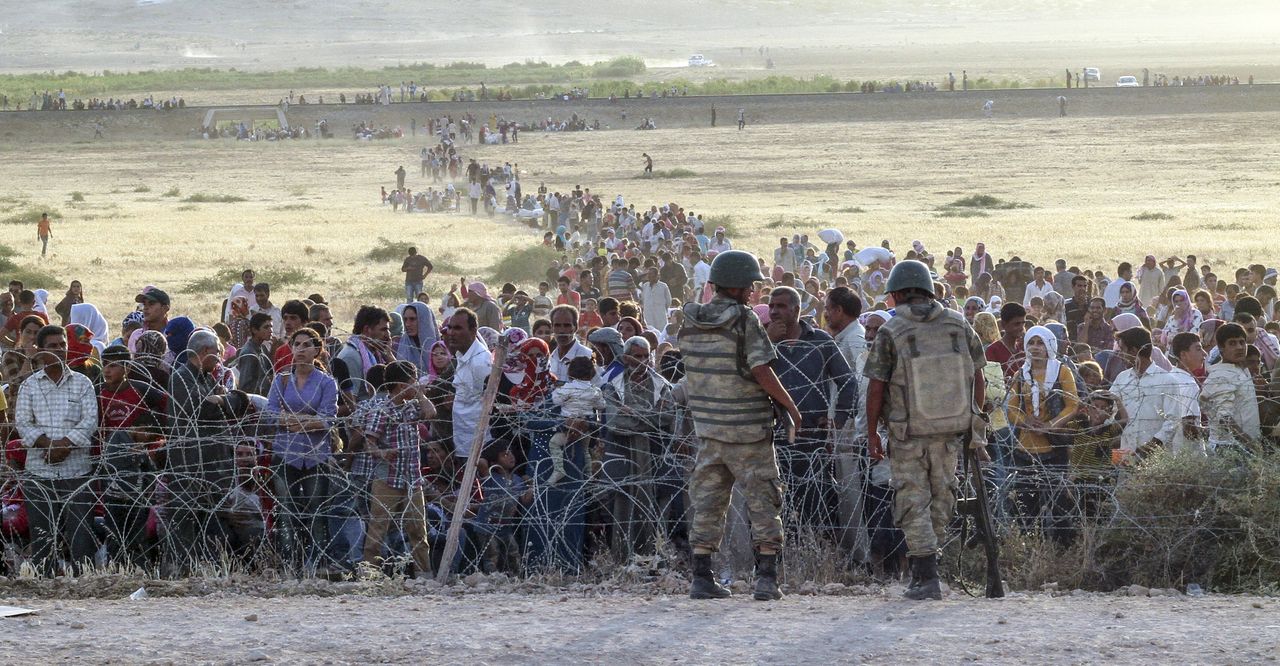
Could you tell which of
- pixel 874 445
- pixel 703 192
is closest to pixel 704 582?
pixel 874 445

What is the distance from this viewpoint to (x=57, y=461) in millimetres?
7406

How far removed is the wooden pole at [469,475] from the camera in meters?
6.94

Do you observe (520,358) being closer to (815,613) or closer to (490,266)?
(815,613)

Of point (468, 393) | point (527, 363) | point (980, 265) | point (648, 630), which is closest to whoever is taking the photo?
point (648, 630)

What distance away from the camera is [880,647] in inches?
220

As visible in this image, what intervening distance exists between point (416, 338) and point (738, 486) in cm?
493

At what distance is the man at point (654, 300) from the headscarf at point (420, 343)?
6291 millimetres

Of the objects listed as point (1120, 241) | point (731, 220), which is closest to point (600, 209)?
point (731, 220)

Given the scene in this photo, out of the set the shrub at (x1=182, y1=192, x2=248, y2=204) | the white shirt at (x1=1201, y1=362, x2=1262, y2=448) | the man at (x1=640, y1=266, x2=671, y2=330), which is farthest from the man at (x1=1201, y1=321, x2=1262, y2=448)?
the shrub at (x1=182, y1=192, x2=248, y2=204)

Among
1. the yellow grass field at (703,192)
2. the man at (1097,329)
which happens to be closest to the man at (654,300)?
the man at (1097,329)

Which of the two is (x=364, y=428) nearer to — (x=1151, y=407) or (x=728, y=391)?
(x=728, y=391)

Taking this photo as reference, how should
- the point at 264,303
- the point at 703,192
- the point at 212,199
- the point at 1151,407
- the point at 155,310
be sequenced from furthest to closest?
the point at 212,199
the point at 703,192
the point at 264,303
the point at 155,310
the point at 1151,407

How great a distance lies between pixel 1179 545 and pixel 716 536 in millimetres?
2350

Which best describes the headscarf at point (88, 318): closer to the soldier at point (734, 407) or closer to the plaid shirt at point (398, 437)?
the plaid shirt at point (398, 437)
